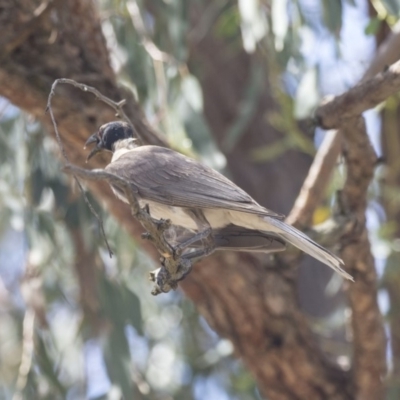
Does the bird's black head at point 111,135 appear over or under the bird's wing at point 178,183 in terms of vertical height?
over

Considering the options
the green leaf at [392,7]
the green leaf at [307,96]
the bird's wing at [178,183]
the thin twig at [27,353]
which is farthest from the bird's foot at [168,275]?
the thin twig at [27,353]

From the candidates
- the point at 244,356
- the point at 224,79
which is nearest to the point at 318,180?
the point at 244,356

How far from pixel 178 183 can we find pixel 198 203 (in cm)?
10

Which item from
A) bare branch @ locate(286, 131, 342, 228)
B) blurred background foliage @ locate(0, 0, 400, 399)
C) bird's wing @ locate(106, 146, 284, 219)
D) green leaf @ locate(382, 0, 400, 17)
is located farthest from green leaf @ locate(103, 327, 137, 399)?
green leaf @ locate(382, 0, 400, 17)

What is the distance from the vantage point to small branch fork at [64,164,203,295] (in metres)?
1.45

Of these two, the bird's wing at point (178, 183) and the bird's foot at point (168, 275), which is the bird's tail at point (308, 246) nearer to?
the bird's wing at point (178, 183)

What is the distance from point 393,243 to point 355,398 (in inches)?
26.7

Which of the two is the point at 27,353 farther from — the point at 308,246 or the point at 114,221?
the point at 308,246

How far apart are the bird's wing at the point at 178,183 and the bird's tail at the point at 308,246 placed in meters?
0.04

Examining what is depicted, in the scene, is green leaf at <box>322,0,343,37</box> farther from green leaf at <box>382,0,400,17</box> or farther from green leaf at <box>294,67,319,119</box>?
green leaf at <box>294,67,319,119</box>

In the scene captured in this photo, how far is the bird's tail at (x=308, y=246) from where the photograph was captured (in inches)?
71.7

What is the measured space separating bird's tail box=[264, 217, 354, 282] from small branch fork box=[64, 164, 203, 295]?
0.72 ft

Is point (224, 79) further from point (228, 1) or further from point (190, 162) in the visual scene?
point (190, 162)

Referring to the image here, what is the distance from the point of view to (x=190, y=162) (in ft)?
→ 6.99
